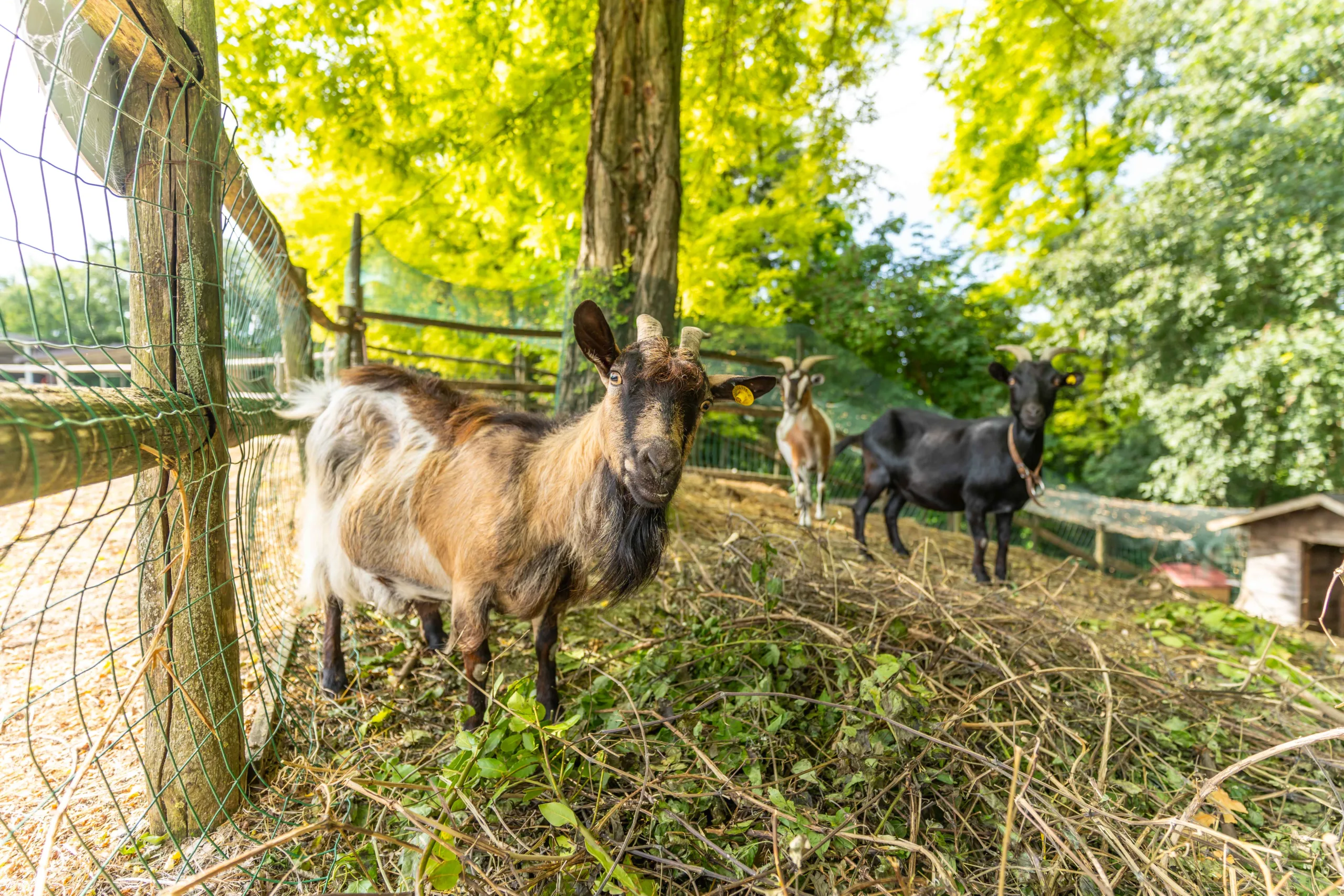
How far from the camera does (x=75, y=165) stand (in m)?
1.63

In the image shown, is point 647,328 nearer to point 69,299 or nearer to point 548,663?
point 548,663

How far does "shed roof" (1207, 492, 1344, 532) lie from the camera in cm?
650

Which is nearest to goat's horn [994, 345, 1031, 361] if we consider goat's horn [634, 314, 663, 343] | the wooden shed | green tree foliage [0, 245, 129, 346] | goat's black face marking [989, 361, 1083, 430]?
goat's black face marking [989, 361, 1083, 430]

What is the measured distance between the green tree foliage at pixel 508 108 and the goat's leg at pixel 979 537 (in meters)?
4.41

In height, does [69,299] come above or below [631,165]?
below

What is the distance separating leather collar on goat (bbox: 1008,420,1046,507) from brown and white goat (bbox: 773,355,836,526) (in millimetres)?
1903

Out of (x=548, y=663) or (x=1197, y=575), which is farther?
(x=1197, y=575)

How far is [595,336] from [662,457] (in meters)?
0.57

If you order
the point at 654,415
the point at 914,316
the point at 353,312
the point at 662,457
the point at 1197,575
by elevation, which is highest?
the point at 914,316

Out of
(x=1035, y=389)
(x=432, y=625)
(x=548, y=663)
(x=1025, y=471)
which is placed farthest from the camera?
(x=1025, y=471)

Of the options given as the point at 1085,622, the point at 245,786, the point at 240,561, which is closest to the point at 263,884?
the point at 245,786

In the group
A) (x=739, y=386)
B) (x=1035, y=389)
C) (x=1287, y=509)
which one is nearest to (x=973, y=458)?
(x=1035, y=389)

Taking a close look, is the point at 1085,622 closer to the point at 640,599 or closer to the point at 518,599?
the point at 640,599

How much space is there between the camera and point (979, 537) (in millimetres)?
6129
